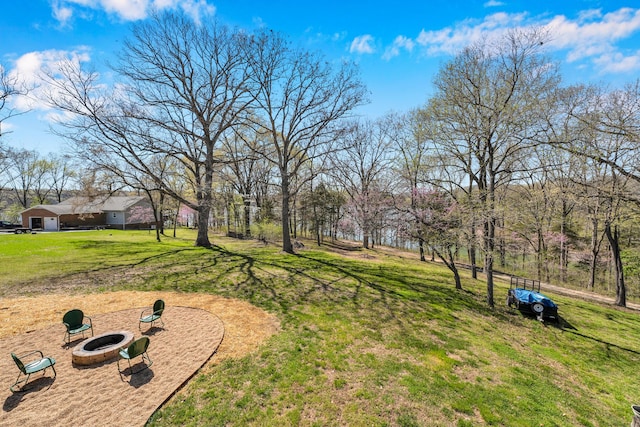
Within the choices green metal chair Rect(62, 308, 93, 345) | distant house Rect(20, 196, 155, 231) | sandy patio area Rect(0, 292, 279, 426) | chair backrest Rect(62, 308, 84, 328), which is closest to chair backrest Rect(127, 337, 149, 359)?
sandy patio area Rect(0, 292, 279, 426)

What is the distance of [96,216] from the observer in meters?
38.1

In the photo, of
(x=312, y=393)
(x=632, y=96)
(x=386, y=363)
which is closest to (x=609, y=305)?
(x=632, y=96)

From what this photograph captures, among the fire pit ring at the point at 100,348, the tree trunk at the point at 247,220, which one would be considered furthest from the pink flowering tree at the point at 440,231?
the tree trunk at the point at 247,220

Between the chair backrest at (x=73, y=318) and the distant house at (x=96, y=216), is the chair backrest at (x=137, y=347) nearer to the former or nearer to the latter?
the chair backrest at (x=73, y=318)

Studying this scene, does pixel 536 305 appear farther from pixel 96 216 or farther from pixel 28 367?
pixel 96 216

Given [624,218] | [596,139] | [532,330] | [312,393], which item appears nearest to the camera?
[312,393]

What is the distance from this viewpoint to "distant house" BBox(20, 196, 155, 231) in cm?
3434

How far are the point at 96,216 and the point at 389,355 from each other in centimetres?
4712

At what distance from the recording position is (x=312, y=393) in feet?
17.2

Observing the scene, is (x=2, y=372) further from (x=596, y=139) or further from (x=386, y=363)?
(x=596, y=139)

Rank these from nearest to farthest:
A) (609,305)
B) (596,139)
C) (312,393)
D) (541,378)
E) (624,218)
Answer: (312,393), (541,378), (596,139), (624,218), (609,305)

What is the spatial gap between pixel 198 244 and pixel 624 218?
26.1m

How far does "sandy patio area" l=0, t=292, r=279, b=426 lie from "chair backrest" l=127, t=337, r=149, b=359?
494 millimetres

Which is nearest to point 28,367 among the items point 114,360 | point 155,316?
point 114,360
